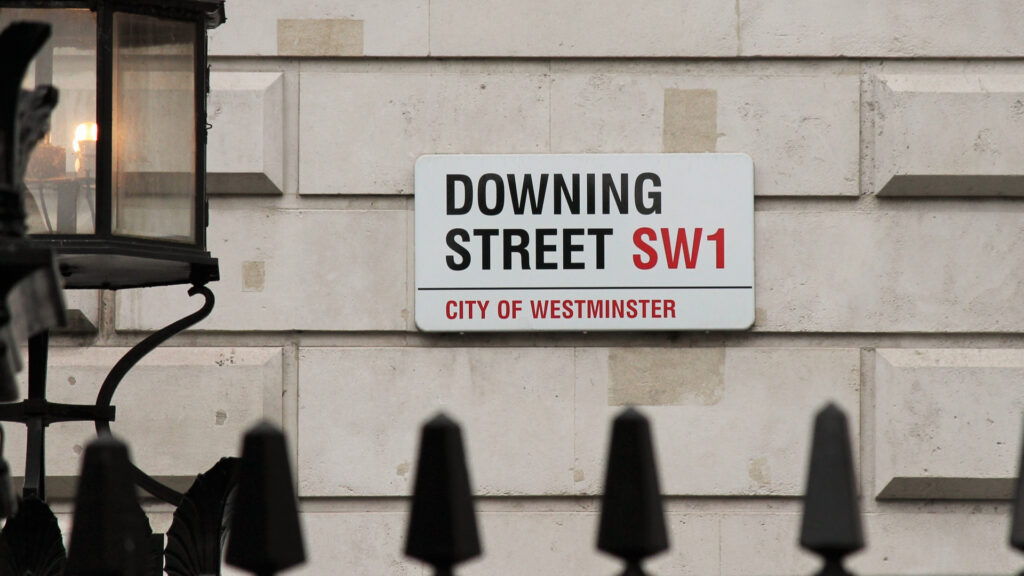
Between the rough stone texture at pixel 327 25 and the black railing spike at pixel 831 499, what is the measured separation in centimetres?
357

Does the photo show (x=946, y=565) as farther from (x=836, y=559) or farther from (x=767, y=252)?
(x=836, y=559)

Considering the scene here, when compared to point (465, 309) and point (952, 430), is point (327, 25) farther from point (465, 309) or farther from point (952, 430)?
point (952, 430)

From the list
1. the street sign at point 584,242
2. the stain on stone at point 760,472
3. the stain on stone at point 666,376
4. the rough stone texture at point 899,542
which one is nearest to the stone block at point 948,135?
the street sign at point 584,242

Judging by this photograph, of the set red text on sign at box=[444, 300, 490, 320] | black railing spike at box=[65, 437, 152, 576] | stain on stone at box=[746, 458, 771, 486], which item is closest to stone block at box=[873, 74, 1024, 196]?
stain on stone at box=[746, 458, 771, 486]

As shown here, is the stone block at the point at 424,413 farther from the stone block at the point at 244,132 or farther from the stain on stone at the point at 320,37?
the stain on stone at the point at 320,37

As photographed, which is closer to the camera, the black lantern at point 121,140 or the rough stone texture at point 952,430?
the black lantern at point 121,140

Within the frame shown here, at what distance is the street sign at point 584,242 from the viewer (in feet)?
15.1

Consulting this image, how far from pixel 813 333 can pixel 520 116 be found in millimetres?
1243

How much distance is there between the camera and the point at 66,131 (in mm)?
2910

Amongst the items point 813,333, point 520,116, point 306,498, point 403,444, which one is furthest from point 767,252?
point 306,498

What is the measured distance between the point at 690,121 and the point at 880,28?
73 cm

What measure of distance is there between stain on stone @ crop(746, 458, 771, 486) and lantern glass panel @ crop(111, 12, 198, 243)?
7.70ft

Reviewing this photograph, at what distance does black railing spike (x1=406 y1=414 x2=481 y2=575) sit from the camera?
1309mm

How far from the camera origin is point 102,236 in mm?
2775
